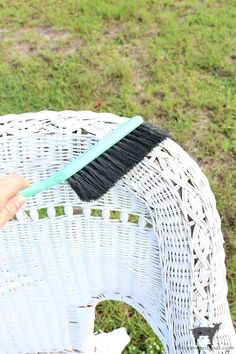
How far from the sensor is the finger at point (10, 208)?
3.08ft

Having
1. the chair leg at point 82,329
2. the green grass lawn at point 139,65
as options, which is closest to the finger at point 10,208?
the chair leg at point 82,329

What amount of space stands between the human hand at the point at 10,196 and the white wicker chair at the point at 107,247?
78 mm

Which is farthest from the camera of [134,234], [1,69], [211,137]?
[1,69]

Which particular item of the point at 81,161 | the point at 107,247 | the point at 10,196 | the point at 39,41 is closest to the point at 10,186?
the point at 10,196

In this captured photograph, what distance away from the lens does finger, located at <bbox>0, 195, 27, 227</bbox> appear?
0.94 meters

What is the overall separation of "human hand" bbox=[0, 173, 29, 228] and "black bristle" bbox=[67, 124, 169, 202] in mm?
92

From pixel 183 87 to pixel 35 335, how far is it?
1.61 metres

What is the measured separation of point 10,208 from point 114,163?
0.20 metres

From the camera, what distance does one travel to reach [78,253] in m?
1.16

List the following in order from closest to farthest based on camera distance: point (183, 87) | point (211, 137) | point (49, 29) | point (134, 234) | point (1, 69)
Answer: point (134, 234) → point (211, 137) → point (183, 87) → point (1, 69) → point (49, 29)

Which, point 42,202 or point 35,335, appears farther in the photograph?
point 35,335

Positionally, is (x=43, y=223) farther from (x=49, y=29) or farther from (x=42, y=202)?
(x=49, y=29)

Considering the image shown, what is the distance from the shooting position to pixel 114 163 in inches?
39.8

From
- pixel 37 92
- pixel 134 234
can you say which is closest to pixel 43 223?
pixel 134 234
